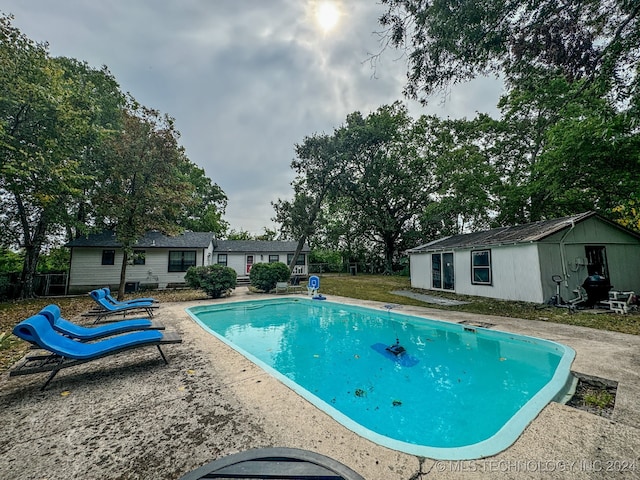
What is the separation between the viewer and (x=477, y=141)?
1864cm

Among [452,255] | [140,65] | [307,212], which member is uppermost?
[140,65]

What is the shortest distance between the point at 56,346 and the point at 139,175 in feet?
36.7

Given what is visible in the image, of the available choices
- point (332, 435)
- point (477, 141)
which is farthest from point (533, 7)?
point (477, 141)

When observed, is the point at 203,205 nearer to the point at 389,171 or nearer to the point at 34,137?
the point at 34,137

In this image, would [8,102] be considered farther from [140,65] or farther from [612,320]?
[612,320]

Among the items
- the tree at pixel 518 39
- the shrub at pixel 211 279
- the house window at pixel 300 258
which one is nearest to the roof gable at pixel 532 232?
the tree at pixel 518 39

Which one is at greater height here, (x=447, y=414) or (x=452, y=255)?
(x=452, y=255)

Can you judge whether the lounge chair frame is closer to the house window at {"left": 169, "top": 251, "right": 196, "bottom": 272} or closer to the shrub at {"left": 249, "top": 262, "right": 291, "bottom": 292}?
the shrub at {"left": 249, "top": 262, "right": 291, "bottom": 292}

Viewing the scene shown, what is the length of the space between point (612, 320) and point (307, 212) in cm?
1526

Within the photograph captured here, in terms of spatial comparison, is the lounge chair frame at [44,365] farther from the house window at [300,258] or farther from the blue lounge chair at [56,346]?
the house window at [300,258]

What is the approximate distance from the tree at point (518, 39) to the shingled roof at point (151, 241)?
15969mm

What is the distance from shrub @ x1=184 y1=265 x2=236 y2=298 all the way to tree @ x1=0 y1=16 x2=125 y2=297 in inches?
224

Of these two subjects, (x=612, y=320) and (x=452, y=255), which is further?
(x=452, y=255)

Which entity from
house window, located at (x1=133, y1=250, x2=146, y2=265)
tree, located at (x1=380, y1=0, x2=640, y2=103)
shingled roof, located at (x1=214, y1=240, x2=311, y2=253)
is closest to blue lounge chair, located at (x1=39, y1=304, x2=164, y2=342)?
tree, located at (x1=380, y1=0, x2=640, y2=103)
